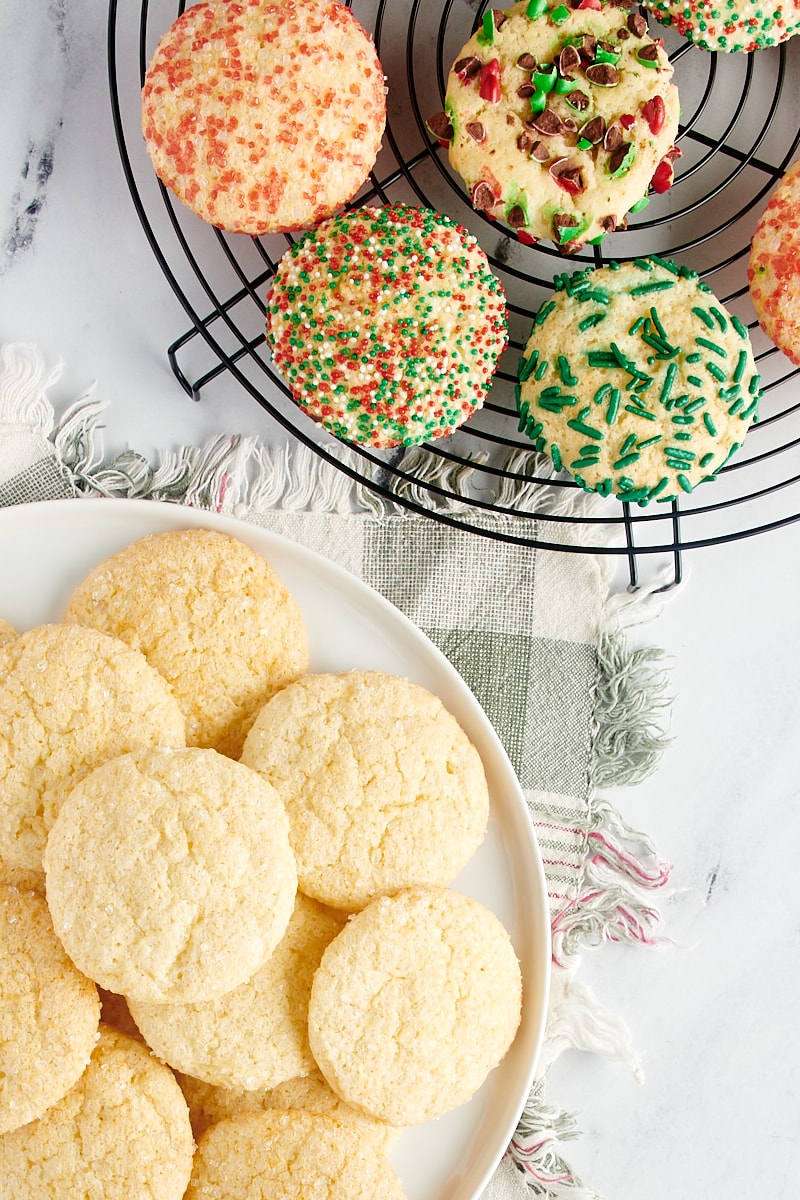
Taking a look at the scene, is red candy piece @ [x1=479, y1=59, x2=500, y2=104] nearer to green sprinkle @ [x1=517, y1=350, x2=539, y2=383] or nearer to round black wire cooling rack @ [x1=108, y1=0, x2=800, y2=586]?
round black wire cooling rack @ [x1=108, y1=0, x2=800, y2=586]

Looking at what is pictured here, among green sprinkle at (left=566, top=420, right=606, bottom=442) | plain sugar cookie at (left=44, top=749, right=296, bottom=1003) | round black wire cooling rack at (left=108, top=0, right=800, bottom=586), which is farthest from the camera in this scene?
round black wire cooling rack at (left=108, top=0, right=800, bottom=586)

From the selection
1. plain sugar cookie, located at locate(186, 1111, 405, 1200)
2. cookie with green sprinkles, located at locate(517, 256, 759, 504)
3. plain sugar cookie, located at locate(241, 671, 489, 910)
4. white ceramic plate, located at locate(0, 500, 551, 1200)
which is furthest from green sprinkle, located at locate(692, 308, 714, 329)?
plain sugar cookie, located at locate(186, 1111, 405, 1200)

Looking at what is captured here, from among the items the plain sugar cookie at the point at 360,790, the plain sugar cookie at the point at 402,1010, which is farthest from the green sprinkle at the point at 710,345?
the plain sugar cookie at the point at 402,1010

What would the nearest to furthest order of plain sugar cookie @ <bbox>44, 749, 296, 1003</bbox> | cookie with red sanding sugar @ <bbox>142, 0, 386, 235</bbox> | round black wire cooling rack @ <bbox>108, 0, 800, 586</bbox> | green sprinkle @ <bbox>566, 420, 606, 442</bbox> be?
plain sugar cookie @ <bbox>44, 749, 296, 1003</bbox>
cookie with red sanding sugar @ <bbox>142, 0, 386, 235</bbox>
green sprinkle @ <bbox>566, 420, 606, 442</bbox>
round black wire cooling rack @ <bbox>108, 0, 800, 586</bbox>

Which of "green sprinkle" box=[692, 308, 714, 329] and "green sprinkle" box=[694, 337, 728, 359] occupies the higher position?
"green sprinkle" box=[692, 308, 714, 329]

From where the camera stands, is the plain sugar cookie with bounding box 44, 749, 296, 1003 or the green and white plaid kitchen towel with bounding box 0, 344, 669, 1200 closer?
the plain sugar cookie with bounding box 44, 749, 296, 1003

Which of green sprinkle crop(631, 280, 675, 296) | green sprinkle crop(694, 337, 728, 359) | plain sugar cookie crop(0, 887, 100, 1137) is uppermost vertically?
green sprinkle crop(631, 280, 675, 296)
